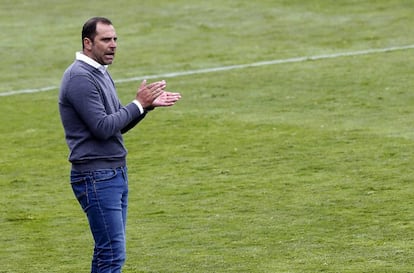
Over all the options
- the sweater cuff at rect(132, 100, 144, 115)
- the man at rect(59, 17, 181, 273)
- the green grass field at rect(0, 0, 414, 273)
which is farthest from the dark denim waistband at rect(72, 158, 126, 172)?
the green grass field at rect(0, 0, 414, 273)

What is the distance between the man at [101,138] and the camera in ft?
27.3

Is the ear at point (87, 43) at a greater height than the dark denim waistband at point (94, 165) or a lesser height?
greater

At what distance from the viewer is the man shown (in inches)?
327

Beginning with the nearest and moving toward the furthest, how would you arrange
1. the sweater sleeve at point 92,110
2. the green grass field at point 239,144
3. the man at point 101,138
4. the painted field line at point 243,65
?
the sweater sleeve at point 92,110
the man at point 101,138
the green grass field at point 239,144
the painted field line at point 243,65

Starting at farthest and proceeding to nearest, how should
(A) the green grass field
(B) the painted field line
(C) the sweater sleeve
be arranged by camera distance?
(B) the painted field line → (A) the green grass field → (C) the sweater sleeve

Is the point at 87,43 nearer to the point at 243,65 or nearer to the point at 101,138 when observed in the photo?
the point at 101,138

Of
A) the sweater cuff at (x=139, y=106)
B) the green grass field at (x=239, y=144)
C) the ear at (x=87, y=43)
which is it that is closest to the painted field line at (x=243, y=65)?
the green grass field at (x=239, y=144)

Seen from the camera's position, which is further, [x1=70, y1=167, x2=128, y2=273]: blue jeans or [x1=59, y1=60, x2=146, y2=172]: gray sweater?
[x1=70, y1=167, x2=128, y2=273]: blue jeans

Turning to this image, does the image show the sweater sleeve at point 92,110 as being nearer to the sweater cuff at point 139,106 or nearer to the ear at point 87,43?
the sweater cuff at point 139,106

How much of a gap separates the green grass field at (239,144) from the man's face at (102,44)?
113 inches

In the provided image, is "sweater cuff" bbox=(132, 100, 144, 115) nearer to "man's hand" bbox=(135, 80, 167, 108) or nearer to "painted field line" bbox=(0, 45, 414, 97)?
"man's hand" bbox=(135, 80, 167, 108)

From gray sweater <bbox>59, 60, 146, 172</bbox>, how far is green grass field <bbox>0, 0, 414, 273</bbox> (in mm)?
2509

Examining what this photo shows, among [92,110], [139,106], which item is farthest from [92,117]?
[139,106]

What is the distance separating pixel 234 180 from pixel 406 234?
3559mm
